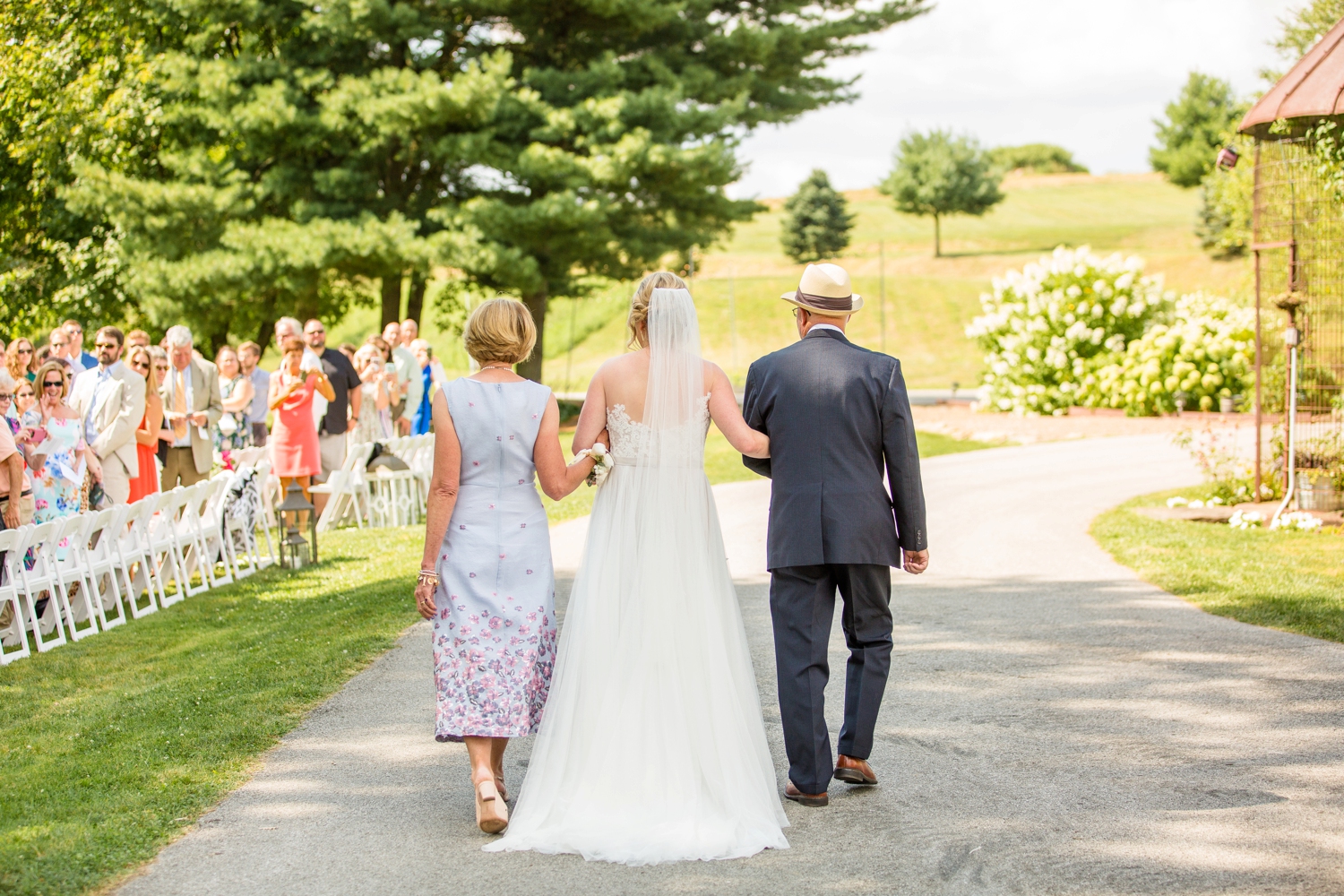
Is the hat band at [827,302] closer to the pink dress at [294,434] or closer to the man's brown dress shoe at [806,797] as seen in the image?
the man's brown dress shoe at [806,797]

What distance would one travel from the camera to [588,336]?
157ft

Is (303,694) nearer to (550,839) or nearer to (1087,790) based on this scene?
(550,839)

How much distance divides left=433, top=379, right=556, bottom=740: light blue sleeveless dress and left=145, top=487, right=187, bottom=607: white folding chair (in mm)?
5638

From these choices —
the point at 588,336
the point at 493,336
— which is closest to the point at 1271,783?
the point at 493,336

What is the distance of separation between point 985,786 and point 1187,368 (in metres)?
20.6

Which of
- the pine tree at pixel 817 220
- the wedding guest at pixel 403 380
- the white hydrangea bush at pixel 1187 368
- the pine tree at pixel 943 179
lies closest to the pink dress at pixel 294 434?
the wedding guest at pixel 403 380

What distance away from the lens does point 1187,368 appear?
927 inches

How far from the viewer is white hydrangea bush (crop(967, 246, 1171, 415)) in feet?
82.8

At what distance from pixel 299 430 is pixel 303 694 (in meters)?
6.03

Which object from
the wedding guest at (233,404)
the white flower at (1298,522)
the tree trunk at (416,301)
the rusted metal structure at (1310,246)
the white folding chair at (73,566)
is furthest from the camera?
the tree trunk at (416,301)

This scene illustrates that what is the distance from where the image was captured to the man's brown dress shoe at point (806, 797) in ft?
15.7

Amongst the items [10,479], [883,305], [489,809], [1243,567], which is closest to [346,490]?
[10,479]

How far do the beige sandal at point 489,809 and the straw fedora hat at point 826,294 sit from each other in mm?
2174

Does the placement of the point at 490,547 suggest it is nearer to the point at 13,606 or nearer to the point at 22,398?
the point at 13,606
